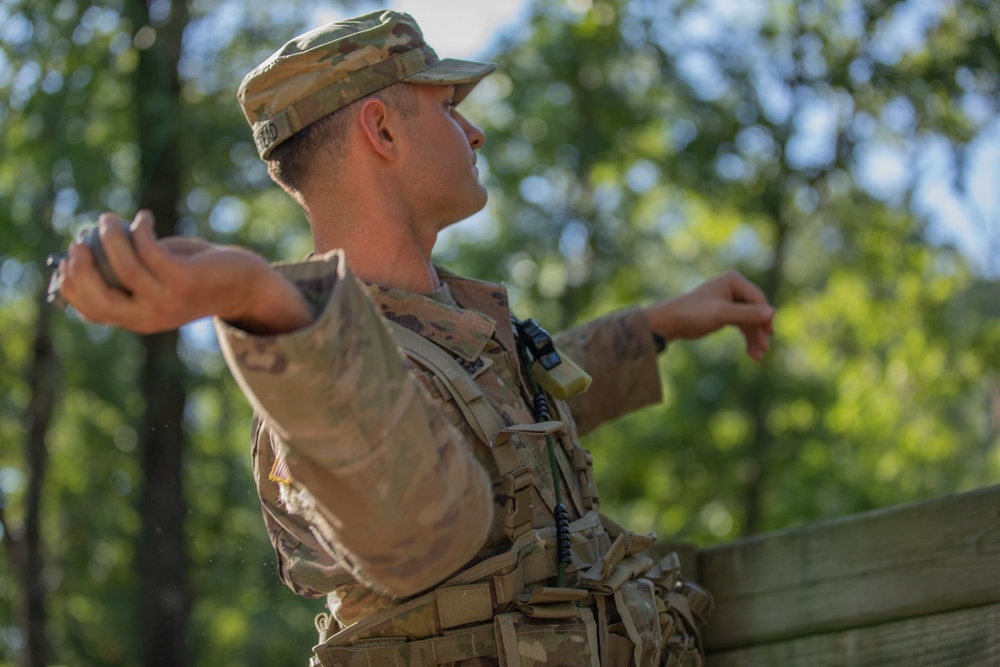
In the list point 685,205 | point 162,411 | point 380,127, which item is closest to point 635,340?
point 380,127

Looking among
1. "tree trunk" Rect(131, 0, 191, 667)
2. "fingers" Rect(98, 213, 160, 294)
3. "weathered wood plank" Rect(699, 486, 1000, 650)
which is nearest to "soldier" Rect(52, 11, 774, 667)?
"fingers" Rect(98, 213, 160, 294)

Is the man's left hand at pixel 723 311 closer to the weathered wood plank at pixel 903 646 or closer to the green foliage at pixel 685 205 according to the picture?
the weathered wood plank at pixel 903 646

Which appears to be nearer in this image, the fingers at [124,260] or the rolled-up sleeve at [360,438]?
the fingers at [124,260]

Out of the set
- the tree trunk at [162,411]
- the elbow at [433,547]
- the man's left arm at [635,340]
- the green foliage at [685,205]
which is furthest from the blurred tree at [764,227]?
the elbow at [433,547]

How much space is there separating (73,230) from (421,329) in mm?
7820

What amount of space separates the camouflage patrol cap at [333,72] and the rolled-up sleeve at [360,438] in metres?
1.15

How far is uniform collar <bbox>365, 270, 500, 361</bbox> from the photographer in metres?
2.90

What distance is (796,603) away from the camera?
335 cm

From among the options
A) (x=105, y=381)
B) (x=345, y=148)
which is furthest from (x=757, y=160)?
(x=345, y=148)

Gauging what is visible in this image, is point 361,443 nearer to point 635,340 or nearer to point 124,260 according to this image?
point 124,260

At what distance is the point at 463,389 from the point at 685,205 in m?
10.7

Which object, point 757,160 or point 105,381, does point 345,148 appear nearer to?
point 757,160

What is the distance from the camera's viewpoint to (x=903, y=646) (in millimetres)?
3066

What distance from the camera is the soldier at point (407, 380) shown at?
1.81 meters
